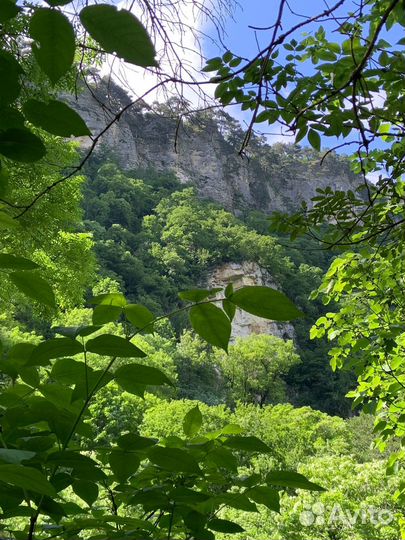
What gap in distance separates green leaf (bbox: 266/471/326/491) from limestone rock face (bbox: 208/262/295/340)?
22.1 meters

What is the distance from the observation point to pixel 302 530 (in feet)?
16.5

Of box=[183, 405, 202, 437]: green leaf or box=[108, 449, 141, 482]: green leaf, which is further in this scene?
box=[183, 405, 202, 437]: green leaf

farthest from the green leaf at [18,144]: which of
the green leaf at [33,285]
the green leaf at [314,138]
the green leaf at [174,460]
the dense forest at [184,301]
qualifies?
the green leaf at [314,138]

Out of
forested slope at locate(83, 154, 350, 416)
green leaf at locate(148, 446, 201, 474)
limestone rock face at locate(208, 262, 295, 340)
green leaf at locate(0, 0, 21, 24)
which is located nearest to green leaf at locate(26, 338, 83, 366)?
green leaf at locate(148, 446, 201, 474)

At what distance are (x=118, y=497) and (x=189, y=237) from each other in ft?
94.1

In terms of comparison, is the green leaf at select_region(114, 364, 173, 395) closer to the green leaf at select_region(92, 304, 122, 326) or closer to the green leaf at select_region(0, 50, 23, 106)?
the green leaf at select_region(92, 304, 122, 326)

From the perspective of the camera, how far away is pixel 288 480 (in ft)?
1.40

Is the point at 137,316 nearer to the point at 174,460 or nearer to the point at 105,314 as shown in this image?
the point at 105,314

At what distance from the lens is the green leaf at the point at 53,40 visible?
25 centimetres

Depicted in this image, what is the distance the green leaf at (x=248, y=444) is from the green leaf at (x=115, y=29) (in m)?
0.34

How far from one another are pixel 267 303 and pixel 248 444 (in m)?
0.18

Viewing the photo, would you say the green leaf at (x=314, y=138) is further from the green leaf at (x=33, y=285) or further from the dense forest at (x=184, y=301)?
the green leaf at (x=33, y=285)

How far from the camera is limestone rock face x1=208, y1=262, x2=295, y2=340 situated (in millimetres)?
23500

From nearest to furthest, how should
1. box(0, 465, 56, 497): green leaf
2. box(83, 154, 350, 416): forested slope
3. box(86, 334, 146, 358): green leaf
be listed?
box(0, 465, 56, 497): green leaf < box(86, 334, 146, 358): green leaf < box(83, 154, 350, 416): forested slope
